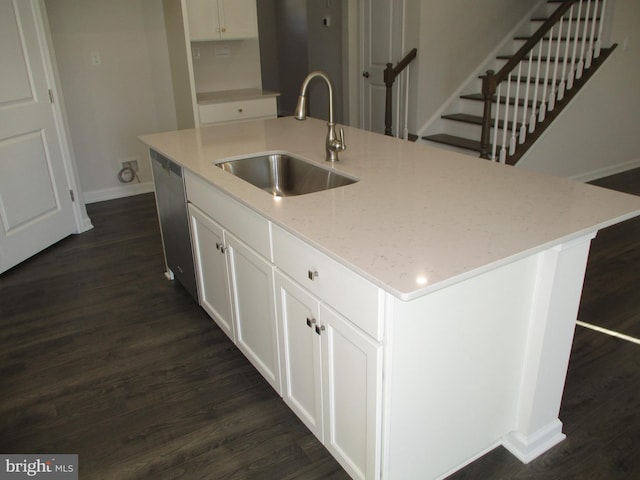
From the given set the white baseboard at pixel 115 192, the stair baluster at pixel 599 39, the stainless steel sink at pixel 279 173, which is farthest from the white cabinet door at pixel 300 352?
the stair baluster at pixel 599 39

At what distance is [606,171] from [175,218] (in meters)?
4.24

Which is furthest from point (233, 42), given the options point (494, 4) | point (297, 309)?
point (297, 309)

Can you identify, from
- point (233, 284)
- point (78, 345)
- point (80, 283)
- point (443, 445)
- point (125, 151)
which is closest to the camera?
point (443, 445)

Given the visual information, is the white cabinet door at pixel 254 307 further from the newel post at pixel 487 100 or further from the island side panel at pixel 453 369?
the newel post at pixel 487 100

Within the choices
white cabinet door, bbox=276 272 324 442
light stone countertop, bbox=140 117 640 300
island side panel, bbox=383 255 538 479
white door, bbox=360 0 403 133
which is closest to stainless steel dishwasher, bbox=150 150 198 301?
light stone countertop, bbox=140 117 640 300

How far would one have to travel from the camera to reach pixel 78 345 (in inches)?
104

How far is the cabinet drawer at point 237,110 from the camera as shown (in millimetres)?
4512

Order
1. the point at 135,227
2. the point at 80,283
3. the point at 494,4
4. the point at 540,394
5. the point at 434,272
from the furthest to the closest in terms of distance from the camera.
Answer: the point at 494,4 → the point at 135,227 → the point at 80,283 → the point at 540,394 → the point at 434,272

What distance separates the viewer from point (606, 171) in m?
5.14

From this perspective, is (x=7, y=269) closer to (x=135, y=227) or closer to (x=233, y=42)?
(x=135, y=227)

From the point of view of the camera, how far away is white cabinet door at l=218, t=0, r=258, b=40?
4.42 m

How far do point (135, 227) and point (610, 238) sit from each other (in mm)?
3477

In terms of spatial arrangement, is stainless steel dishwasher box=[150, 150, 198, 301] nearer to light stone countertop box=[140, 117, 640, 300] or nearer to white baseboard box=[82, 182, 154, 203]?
light stone countertop box=[140, 117, 640, 300]

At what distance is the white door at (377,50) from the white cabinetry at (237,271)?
3201 mm
